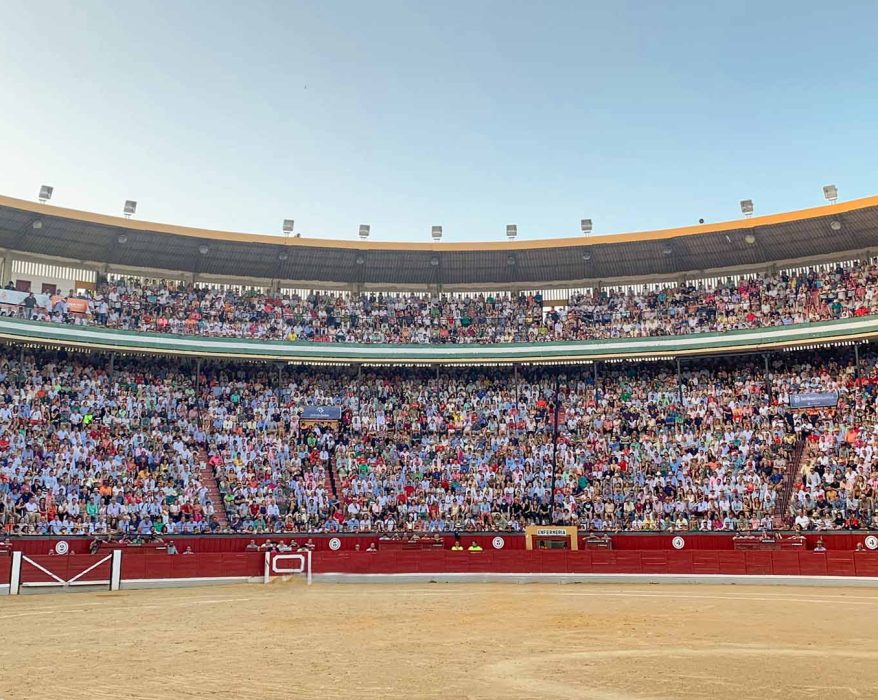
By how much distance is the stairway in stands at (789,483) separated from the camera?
3316 centimetres

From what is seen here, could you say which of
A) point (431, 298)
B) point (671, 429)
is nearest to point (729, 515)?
point (671, 429)

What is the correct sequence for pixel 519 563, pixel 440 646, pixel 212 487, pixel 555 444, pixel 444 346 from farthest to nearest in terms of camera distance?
pixel 444 346
pixel 555 444
pixel 212 487
pixel 519 563
pixel 440 646

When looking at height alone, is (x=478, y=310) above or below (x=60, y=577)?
above

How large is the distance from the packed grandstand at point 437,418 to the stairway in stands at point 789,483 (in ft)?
0.32

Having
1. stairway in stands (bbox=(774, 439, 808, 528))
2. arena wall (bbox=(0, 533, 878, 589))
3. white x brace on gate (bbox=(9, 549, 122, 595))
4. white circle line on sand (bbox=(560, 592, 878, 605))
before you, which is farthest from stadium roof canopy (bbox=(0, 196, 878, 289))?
white circle line on sand (bbox=(560, 592, 878, 605))

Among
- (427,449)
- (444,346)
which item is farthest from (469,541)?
(444,346)

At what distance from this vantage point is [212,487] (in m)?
35.7

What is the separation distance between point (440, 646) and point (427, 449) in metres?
23.2

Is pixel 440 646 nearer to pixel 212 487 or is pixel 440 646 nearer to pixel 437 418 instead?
pixel 212 487

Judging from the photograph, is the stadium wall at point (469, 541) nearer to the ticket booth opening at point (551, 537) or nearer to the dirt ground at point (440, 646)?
the ticket booth opening at point (551, 537)

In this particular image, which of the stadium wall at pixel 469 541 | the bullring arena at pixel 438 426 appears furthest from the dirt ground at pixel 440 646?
the stadium wall at pixel 469 541

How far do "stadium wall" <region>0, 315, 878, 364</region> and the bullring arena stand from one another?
104 mm

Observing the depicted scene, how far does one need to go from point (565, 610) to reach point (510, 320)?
76.3ft

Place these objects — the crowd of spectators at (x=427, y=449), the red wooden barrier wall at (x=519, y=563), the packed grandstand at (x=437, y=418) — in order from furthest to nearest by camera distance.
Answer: the packed grandstand at (x=437, y=418) < the crowd of spectators at (x=427, y=449) < the red wooden barrier wall at (x=519, y=563)
